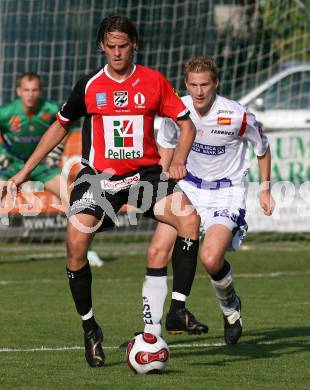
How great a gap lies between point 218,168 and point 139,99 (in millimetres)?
1780

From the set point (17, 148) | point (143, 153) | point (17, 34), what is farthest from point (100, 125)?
point (17, 34)

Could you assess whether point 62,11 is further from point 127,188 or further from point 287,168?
point 127,188

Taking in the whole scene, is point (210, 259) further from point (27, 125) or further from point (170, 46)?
point (170, 46)

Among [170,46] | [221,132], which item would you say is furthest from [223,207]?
[170,46]

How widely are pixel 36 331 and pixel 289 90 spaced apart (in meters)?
9.55

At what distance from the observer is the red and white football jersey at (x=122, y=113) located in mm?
7129

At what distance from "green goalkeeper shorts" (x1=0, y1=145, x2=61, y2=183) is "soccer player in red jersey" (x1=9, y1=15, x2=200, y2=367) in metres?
6.35

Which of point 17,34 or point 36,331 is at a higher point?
point 17,34

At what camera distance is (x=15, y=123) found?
43.8 ft

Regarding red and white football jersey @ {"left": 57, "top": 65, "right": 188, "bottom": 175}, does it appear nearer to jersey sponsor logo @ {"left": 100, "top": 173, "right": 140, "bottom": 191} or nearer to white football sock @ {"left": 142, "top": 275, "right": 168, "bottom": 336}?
jersey sponsor logo @ {"left": 100, "top": 173, "right": 140, "bottom": 191}

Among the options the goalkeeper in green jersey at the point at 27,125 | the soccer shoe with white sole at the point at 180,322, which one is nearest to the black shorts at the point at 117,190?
the soccer shoe with white sole at the point at 180,322

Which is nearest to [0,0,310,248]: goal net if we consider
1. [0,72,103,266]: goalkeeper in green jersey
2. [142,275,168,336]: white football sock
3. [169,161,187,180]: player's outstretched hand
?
[0,72,103,266]: goalkeeper in green jersey

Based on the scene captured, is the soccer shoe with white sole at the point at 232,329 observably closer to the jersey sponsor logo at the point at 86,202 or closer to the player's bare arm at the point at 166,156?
the player's bare arm at the point at 166,156

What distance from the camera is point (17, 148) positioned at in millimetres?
13445
